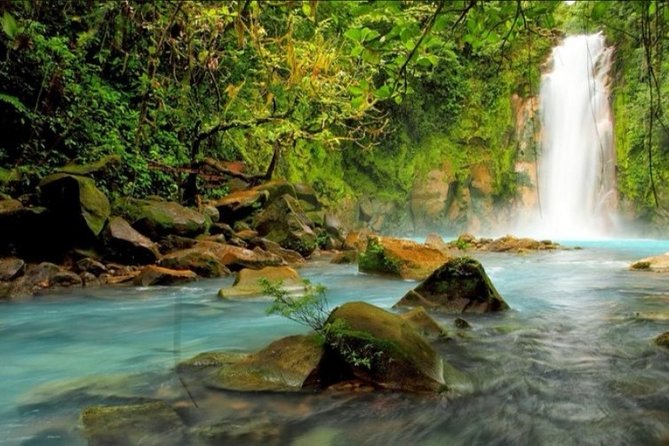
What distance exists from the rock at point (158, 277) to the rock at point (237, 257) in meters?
1.09

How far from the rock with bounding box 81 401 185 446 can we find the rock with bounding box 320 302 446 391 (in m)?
1.03

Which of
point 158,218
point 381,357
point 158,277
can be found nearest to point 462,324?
point 381,357

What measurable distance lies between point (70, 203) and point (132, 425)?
609cm

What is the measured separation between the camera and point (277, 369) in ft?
11.0

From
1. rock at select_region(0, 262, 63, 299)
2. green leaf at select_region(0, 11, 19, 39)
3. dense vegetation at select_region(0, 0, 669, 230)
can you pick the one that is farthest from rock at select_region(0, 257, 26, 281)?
green leaf at select_region(0, 11, 19, 39)

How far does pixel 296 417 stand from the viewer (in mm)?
2805

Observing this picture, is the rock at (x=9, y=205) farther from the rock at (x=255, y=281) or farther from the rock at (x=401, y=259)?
the rock at (x=401, y=259)

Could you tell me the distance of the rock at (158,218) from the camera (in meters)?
8.99

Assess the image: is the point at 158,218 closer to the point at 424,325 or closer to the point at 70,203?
the point at 70,203

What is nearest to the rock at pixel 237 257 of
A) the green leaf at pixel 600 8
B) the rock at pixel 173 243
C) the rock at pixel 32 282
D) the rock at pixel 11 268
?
the rock at pixel 173 243

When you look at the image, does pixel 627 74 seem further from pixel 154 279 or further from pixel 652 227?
pixel 154 279

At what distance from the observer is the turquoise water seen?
274 cm

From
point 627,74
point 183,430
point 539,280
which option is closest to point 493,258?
point 539,280

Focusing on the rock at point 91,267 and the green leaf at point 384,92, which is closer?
the green leaf at point 384,92
